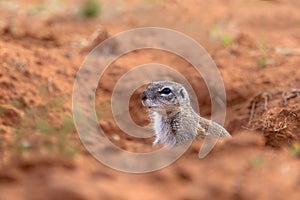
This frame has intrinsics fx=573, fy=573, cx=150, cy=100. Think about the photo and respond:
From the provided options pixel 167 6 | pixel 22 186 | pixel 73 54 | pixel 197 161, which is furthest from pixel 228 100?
pixel 22 186

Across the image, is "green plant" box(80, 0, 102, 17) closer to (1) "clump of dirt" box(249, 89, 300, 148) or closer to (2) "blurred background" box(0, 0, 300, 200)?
(2) "blurred background" box(0, 0, 300, 200)


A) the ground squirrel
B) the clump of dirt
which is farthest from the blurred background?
the ground squirrel

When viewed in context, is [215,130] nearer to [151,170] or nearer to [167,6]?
[151,170]

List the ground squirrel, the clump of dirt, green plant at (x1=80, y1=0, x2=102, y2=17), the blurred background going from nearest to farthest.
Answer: the blurred background → the clump of dirt → the ground squirrel → green plant at (x1=80, y1=0, x2=102, y2=17)

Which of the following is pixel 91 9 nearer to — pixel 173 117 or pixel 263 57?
pixel 263 57

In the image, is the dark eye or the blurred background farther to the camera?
the dark eye

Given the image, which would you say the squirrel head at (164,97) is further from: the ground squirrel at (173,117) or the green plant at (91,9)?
the green plant at (91,9)

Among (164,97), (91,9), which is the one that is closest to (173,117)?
(164,97)
